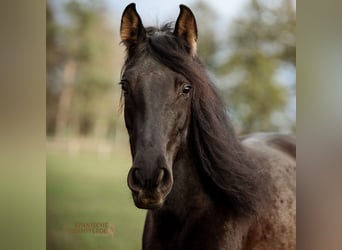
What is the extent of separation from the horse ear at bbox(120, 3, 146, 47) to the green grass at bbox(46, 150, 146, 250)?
49 cm

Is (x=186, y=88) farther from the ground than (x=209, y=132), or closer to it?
farther from the ground

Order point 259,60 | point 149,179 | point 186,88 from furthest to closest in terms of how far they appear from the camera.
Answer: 1. point 259,60
2. point 186,88
3. point 149,179

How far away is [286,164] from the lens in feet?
6.12

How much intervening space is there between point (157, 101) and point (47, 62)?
0.70m

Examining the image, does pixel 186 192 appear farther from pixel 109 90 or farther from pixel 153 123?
pixel 109 90

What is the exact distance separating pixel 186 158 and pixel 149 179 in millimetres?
229

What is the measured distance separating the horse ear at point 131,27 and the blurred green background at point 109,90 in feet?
0.55

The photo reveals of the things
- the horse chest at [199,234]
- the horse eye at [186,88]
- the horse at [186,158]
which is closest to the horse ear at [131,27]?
the horse at [186,158]

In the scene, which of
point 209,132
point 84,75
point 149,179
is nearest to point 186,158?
point 209,132

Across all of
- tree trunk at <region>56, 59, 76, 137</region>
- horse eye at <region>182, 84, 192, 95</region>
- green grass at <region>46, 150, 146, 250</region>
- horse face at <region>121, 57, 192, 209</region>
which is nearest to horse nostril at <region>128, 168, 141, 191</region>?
horse face at <region>121, 57, 192, 209</region>

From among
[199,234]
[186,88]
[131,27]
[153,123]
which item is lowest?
[199,234]

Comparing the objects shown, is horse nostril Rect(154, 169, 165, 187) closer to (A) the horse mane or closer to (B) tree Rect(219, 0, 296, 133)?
(A) the horse mane

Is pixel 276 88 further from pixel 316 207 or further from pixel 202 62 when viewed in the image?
pixel 316 207

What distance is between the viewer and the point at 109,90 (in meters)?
1.92
